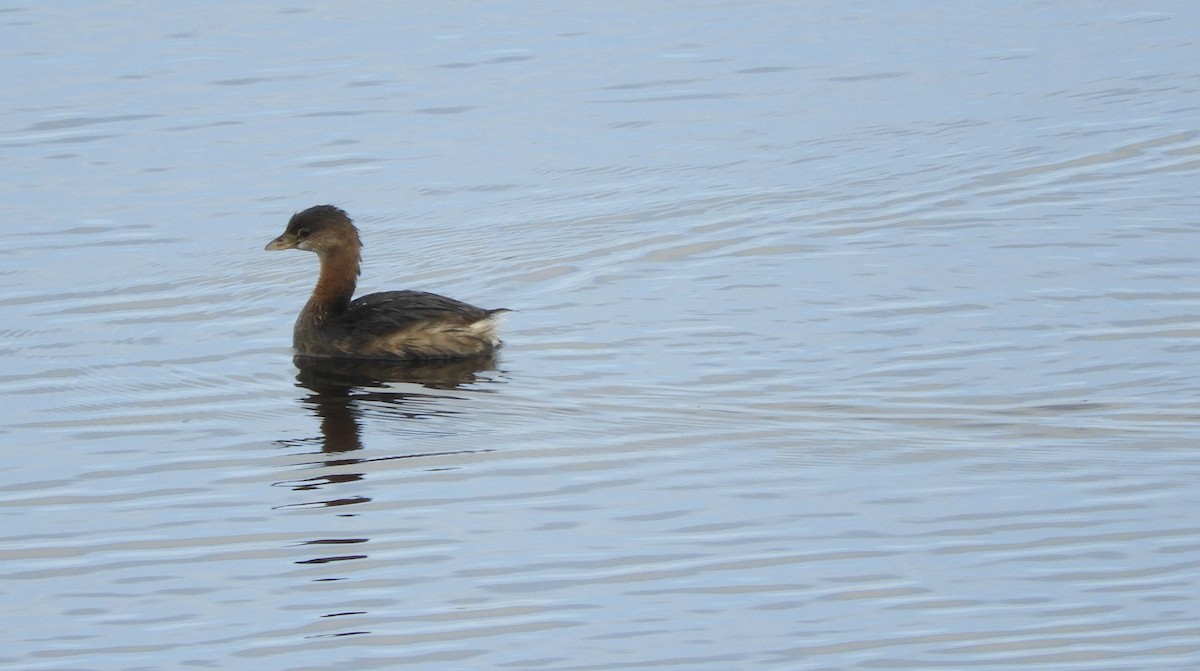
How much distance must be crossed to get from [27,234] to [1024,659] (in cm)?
970

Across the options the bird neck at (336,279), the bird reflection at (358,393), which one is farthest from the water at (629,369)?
the bird neck at (336,279)

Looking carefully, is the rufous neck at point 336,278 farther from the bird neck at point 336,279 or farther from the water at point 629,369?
the water at point 629,369

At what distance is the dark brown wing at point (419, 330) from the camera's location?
11500 millimetres

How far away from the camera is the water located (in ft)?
24.6

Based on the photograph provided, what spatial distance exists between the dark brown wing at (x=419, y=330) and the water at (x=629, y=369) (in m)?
0.28

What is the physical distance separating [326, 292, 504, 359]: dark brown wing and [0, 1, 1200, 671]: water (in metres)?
0.28

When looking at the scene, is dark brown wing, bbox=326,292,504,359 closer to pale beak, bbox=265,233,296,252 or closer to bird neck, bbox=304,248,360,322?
bird neck, bbox=304,248,360,322

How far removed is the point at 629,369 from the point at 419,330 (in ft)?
4.95

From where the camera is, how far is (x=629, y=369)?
421 inches

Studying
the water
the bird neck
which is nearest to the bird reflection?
the water

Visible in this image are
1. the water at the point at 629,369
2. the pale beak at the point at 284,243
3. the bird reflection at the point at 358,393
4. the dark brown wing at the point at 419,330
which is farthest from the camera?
the pale beak at the point at 284,243

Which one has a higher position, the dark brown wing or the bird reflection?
the dark brown wing

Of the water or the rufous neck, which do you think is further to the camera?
the rufous neck

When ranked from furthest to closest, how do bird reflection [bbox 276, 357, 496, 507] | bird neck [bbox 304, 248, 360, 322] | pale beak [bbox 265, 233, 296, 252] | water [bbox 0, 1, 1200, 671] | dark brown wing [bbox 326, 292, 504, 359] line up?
1. pale beak [bbox 265, 233, 296, 252]
2. bird neck [bbox 304, 248, 360, 322]
3. dark brown wing [bbox 326, 292, 504, 359]
4. bird reflection [bbox 276, 357, 496, 507]
5. water [bbox 0, 1, 1200, 671]
